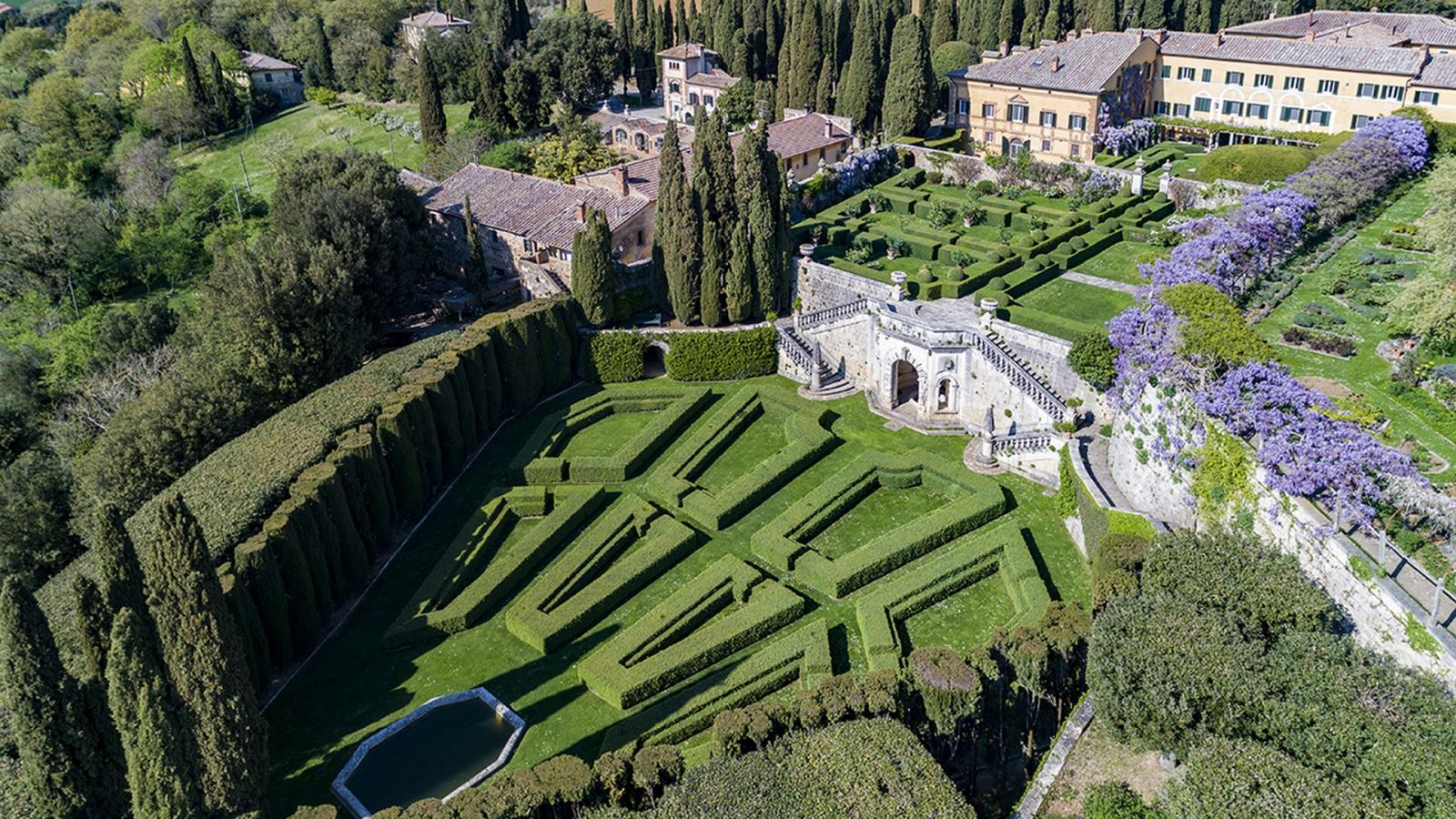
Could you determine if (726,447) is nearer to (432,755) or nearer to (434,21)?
(432,755)

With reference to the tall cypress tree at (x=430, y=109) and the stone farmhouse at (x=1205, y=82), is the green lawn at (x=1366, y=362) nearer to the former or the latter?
the stone farmhouse at (x=1205, y=82)

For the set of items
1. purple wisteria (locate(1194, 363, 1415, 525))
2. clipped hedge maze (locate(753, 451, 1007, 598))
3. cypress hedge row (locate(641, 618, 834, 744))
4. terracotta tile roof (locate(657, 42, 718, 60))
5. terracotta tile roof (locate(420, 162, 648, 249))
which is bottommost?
cypress hedge row (locate(641, 618, 834, 744))

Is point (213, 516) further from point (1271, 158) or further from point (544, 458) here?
point (1271, 158)

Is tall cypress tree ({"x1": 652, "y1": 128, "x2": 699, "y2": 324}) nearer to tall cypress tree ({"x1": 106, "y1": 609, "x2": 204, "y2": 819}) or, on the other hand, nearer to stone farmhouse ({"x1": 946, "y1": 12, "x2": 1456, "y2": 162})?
tall cypress tree ({"x1": 106, "y1": 609, "x2": 204, "y2": 819})

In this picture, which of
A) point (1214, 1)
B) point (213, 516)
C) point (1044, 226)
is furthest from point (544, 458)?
point (1214, 1)

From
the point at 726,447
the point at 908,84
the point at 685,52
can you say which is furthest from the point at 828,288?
the point at 685,52

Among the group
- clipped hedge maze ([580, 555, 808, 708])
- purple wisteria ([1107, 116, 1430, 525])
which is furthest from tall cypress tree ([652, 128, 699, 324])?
purple wisteria ([1107, 116, 1430, 525])

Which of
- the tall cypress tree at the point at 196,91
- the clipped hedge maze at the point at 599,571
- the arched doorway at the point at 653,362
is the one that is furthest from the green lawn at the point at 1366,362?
the tall cypress tree at the point at 196,91
